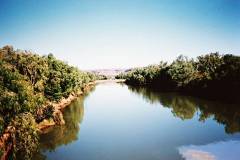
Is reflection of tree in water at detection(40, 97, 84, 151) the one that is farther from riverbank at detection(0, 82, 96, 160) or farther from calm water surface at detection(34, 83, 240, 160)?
riverbank at detection(0, 82, 96, 160)

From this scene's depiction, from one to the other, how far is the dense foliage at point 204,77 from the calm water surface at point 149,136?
1017 centimetres

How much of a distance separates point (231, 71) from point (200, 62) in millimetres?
50262

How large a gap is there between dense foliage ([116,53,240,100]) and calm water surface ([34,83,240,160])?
10169 mm

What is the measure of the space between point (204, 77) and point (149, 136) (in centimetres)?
4267

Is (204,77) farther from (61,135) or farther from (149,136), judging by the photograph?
(61,135)

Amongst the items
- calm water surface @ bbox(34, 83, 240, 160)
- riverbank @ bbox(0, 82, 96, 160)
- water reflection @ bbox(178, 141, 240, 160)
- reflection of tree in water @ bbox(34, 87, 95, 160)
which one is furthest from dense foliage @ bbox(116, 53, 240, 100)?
riverbank @ bbox(0, 82, 96, 160)

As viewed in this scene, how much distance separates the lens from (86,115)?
48.9 meters

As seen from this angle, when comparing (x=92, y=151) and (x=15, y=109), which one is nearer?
(x=15, y=109)

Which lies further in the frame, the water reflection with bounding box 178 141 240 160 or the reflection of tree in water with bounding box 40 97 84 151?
the reflection of tree in water with bounding box 40 97 84 151

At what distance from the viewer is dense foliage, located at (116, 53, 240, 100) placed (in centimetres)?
5647

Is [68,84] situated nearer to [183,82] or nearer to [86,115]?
[86,115]

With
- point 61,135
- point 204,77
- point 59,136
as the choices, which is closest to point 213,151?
point 59,136

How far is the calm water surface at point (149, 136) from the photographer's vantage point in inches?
982

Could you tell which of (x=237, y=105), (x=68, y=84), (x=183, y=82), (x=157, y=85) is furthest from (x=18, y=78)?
(x=157, y=85)
